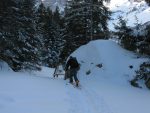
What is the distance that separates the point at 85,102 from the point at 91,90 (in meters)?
3.44

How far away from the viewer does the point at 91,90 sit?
1684 cm

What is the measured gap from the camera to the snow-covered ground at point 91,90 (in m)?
11.9

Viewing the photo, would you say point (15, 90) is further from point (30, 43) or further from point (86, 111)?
point (30, 43)

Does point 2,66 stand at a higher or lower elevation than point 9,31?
lower

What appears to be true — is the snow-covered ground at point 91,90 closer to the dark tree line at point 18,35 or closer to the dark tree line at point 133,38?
the dark tree line at point 133,38

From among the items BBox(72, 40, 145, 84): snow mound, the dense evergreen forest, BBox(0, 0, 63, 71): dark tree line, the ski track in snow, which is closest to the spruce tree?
the dense evergreen forest

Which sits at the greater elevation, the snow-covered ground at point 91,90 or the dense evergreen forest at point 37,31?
the dense evergreen forest at point 37,31

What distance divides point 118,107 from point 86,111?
1896 mm

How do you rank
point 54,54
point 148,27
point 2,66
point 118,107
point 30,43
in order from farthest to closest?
point 54,54 < point 30,43 < point 2,66 < point 148,27 < point 118,107

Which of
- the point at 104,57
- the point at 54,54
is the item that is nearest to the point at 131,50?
the point at 104,57

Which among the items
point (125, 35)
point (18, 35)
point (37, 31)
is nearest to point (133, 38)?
point (125, 35)

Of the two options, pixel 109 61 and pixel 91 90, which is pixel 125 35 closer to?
pixel 109 61

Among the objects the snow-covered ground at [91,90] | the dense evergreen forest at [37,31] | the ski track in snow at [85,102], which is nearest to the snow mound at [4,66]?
the snow-covered ground at [91,90]

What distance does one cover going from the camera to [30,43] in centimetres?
2942
